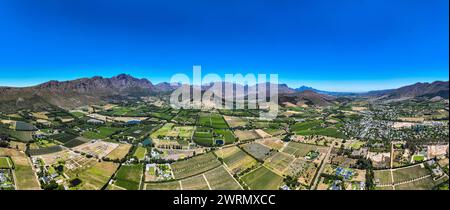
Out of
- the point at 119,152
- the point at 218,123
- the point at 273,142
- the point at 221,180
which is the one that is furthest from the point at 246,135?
the point at 221,180

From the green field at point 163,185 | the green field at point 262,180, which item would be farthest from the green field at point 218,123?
the green field at point 163,185

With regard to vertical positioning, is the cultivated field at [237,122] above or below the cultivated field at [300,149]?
above

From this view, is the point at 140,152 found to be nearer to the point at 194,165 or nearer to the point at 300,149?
the point at 194,165

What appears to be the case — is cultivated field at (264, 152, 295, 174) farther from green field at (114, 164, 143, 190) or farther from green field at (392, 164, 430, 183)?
green field at (114, 164, 143, 190)

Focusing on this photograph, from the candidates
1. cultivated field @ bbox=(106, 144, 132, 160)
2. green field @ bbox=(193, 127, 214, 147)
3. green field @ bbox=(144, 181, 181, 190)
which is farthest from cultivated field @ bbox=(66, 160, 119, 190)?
green field @ bbox=(193, 127, 214, 147)

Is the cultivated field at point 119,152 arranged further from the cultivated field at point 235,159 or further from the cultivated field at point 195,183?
the cultivated field at point 235,159
